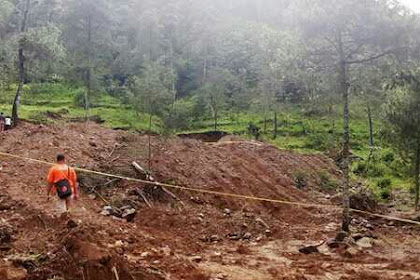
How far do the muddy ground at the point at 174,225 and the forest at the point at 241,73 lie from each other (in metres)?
2.11

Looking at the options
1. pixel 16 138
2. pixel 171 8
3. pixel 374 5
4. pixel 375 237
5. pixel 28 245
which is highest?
pixel 171 8

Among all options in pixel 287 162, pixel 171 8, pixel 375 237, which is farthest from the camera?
pixel 171 8

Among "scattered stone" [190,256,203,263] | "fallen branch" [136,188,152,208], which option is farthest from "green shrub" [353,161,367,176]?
"scattered stone" [190,256,203,263]

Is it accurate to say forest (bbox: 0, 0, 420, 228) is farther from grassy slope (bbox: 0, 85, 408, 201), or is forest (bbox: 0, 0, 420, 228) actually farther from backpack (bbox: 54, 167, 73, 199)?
backpack (bbox: 54, 167, 73, 199)

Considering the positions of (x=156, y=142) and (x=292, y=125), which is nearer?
(x=156, y=142)

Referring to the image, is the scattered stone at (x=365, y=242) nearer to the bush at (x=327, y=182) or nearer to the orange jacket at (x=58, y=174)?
the orange jacket at (x=58, y=174)

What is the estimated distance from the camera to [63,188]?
10.7 metres

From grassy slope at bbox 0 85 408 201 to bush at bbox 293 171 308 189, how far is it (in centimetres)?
941

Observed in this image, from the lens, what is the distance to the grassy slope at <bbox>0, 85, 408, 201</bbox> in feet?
128

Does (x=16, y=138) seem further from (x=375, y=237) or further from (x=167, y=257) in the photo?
(x=375, y=237)

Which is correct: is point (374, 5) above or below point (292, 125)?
above

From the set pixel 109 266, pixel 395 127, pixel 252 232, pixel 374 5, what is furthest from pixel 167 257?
pixel 395 127

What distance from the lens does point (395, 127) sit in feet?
65.2

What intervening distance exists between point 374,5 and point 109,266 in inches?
411
